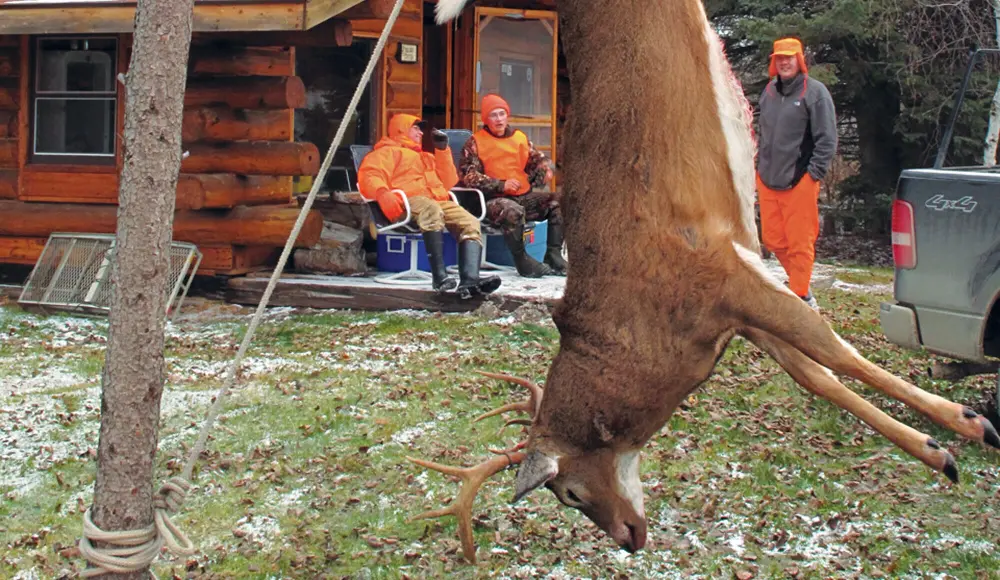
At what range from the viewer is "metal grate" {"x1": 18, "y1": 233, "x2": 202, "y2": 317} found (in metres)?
9.42

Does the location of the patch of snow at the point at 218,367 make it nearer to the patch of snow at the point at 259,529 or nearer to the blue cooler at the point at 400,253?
the patch of snow at the point at 259,529

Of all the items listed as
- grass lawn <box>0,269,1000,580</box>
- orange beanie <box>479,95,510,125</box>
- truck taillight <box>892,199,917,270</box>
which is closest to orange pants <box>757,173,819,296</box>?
grass lawn <box>0,269,1000,580</box>


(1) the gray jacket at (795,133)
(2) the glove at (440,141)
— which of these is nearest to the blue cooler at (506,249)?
(2) the glove at (440,141)

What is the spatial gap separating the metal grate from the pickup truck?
19.0 ft

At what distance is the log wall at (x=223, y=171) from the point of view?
10047 mm

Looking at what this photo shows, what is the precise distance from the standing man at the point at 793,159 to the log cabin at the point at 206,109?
7.13 ft

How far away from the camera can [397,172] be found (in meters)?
9.46

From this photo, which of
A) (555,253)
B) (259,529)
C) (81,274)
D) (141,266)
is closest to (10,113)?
(81,274)

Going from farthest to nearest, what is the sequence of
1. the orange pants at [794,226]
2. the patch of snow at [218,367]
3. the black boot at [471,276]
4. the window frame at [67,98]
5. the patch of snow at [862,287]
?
the patch of snow at [862,287] → the window frame at [67,98] → the black boot at [471,276] → the orange pants at [794,226] → the patch of snow at [218,367]

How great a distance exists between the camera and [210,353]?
7926 mm

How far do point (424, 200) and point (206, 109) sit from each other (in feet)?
7.69

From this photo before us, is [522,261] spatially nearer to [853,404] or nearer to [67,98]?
[67,98]

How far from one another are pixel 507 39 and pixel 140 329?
397 inches

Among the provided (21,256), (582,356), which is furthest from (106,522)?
(21,256)
